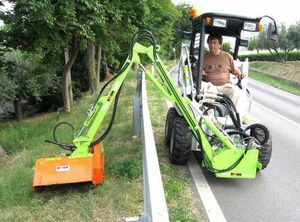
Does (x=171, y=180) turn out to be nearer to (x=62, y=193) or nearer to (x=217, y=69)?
(x=62, y=193)

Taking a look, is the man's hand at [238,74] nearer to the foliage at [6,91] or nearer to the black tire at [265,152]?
the black tire at [265,152]

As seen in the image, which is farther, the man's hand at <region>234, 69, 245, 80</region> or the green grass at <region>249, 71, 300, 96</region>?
the green grass at <region>249, 71, 300, 96</region>

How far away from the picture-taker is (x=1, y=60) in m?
10.4

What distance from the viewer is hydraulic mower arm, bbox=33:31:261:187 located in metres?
4.50

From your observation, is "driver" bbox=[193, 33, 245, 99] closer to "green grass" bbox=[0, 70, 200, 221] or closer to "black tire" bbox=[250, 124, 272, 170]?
"black tire" bbox=[250, 124, 272, 170]

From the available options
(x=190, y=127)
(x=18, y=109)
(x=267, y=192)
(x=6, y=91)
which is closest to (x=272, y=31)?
(x=190, y=127)

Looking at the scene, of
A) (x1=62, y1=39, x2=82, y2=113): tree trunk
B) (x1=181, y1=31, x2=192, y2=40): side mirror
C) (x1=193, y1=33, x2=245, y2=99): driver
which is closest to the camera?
(x1=193, y1=33, x2=245, y2=99): driver

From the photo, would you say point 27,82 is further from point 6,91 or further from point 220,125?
point 220,125

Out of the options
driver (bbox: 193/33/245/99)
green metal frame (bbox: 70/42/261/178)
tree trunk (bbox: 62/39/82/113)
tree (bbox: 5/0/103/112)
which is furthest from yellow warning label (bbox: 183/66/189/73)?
tree trunk (bbox: 62/39/82/113)

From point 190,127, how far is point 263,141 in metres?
1.32

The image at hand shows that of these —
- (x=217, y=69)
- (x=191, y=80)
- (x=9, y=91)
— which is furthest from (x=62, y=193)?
(x=9, y=91)

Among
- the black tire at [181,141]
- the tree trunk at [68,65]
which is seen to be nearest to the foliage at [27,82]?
the tree trunk at [68,65]

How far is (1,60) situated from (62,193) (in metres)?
7.18

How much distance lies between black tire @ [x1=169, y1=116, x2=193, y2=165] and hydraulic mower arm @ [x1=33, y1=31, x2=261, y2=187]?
8.8 inches
